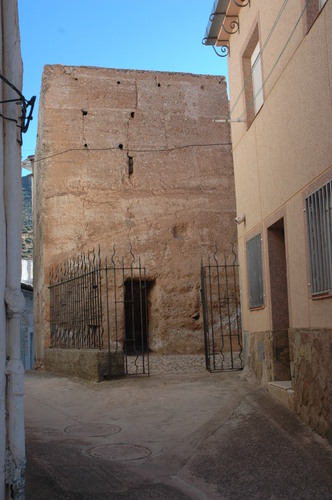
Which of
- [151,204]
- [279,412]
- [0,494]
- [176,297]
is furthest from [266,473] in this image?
[151,204]

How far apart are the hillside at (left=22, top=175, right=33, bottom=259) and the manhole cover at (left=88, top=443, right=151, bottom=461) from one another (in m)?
26.9

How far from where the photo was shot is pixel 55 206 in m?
15.2

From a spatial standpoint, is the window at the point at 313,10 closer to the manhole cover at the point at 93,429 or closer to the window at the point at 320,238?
the window at the point at 320,238

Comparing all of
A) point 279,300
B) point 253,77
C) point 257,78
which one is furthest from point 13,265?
point 253,77

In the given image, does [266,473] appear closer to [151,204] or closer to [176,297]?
[176,297]

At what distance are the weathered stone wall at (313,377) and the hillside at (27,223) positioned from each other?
2671 cm

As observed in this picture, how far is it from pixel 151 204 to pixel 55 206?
8.40ft

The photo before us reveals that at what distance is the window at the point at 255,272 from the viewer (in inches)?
307

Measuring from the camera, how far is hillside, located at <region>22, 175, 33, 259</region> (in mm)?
38000

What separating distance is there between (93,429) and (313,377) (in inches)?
93.9

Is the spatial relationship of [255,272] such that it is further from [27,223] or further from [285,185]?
[27,223]

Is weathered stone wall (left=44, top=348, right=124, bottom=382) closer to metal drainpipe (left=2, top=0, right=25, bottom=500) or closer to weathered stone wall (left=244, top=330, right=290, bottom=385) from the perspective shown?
weathered stone wall (left=244, top=330, right=290, bottom=385)

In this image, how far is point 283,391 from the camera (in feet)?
21.4

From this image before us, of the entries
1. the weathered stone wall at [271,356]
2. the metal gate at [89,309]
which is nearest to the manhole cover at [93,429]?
the weathered stone wall at [271,356]
